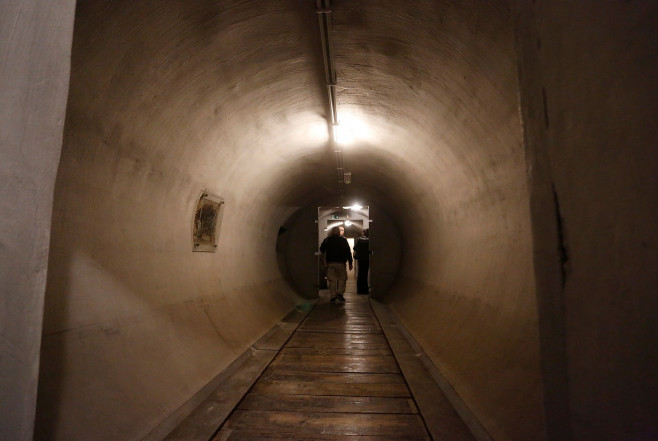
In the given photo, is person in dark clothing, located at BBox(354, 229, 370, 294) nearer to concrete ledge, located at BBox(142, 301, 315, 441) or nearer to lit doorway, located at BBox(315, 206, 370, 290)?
lit doorway, located at BBox(315, 206, 370, 290)

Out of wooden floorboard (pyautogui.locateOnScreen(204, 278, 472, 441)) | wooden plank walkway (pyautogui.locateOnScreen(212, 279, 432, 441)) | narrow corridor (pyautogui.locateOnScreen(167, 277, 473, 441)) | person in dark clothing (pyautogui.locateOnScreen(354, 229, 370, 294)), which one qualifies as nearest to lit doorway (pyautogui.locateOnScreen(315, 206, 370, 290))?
person in dark clothing (pyautogui.locateOnScreen(354, 229, 370, 294))

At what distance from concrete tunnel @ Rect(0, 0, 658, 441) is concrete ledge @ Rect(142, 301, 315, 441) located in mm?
118

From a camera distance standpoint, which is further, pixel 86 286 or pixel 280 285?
pixel 280 285

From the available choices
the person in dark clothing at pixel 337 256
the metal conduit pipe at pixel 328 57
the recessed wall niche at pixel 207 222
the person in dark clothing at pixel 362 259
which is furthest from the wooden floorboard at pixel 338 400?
the person in dark clothing at pixel 362 259

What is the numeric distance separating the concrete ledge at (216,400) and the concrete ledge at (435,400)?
1.85 m

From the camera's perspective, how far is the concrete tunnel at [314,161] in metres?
1.14

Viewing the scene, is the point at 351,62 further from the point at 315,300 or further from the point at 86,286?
the point at 315,300

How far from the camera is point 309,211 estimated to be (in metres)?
13.6

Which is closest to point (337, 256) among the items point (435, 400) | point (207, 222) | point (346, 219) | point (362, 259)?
point (362, 259)

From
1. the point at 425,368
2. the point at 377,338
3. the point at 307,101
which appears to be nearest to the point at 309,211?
the point at 377,338

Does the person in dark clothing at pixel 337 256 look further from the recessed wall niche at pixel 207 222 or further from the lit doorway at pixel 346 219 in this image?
the recessed wall niche at pixel 207 222

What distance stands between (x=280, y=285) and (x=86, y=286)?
27.6 ft

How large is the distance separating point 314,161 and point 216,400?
5.88m

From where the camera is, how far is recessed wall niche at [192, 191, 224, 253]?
5395 millimetres
